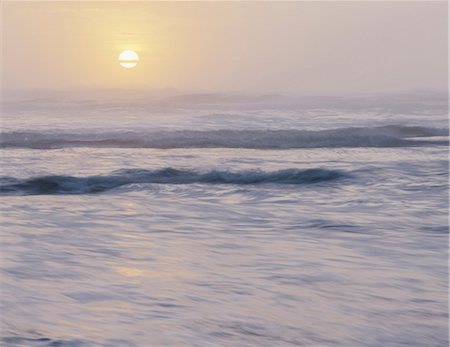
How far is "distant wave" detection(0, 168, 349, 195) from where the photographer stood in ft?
24.3

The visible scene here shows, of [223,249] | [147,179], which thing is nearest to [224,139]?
[147,179]

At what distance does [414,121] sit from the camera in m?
18.8

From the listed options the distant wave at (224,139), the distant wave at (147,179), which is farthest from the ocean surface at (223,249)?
the distant wave at (224,139)

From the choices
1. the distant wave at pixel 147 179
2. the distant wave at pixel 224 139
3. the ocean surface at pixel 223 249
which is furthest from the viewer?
the distant wave at pixel 224 139

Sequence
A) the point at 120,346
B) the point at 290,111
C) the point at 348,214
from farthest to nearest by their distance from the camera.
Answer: the point at 290,111, the point at 348,214, the point at 120,346

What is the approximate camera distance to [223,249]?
4.42 m

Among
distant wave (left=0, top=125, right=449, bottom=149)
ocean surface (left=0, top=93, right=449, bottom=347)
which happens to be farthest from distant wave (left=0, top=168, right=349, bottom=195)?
distant wave (left=0, top=125, right=449, bottom=149)

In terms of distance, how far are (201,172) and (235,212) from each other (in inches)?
116

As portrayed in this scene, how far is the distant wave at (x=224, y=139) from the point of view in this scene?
42.9 feet

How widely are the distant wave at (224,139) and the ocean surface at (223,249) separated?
68.9 inches

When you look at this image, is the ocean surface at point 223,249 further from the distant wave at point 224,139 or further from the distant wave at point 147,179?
the distant wave at point 224,139

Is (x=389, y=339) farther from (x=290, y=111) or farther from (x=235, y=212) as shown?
(x=290, y=111)

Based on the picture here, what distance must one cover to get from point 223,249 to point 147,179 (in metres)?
3.81

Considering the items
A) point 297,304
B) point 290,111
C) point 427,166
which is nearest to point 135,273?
point 297,304
